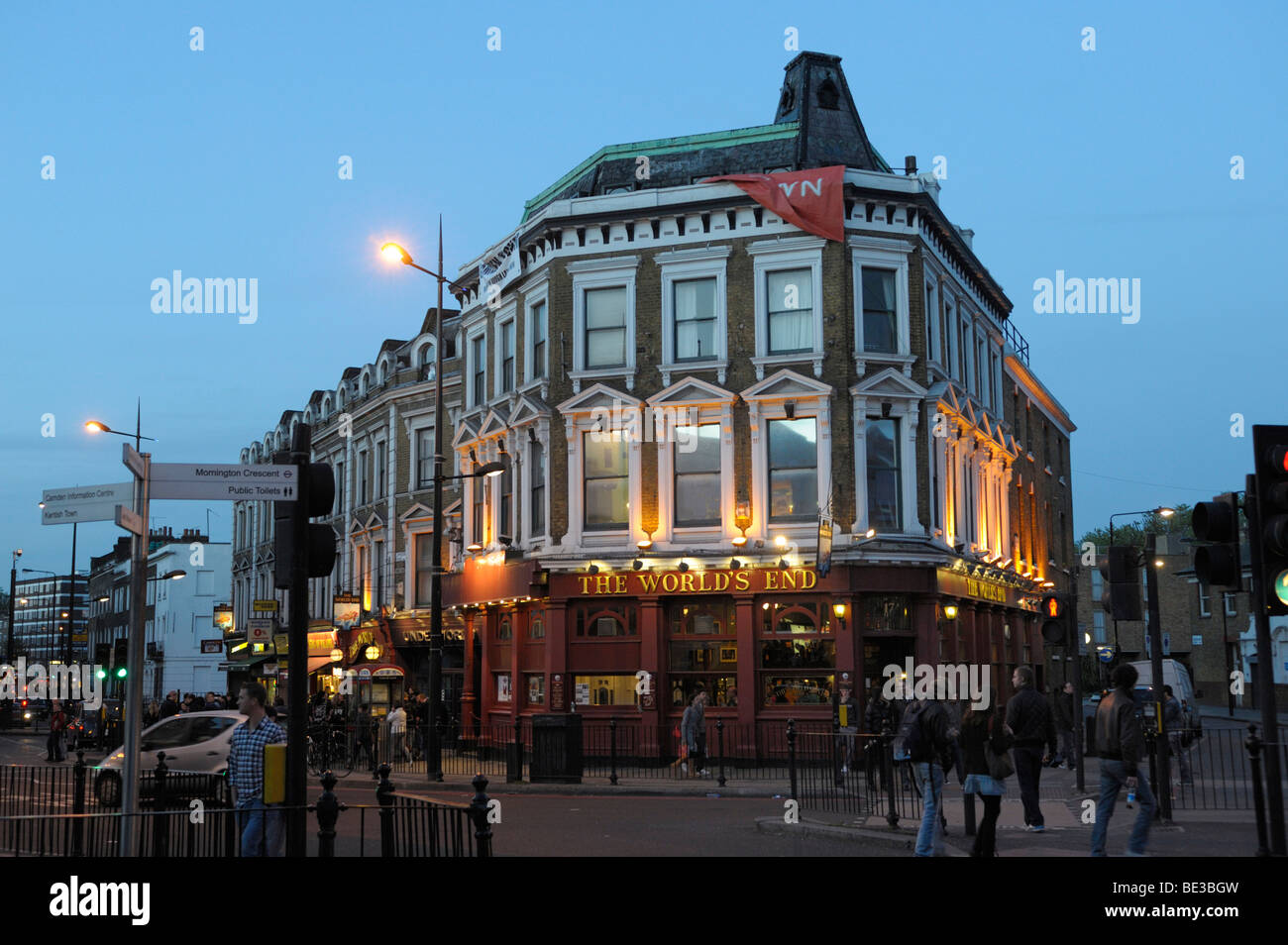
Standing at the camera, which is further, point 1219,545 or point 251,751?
point 251,751

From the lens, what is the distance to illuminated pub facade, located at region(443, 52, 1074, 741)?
1167 inches

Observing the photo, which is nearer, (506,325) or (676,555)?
(676,555)

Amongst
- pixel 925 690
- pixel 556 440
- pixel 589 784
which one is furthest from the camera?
pixel 556 440

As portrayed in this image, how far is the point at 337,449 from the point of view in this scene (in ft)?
176

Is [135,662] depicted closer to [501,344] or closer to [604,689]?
[604,689]

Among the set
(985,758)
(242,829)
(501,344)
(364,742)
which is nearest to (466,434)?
(501,344)

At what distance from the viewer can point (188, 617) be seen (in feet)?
271

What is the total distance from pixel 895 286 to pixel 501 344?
1047 cm

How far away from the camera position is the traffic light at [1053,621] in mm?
21062

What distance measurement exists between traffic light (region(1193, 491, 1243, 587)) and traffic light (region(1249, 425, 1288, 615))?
0.54 metres

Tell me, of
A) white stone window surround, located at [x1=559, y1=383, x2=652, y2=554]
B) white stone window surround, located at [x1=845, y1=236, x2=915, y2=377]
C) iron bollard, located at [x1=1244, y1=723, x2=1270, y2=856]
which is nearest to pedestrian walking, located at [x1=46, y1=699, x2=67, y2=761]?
white stone window surround, located at [x1=559, y1=383, x2=652, y2=554]

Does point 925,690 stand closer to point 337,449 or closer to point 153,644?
point 337,449

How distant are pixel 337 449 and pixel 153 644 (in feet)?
118
